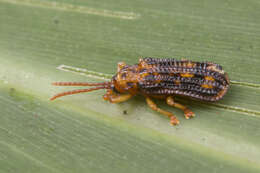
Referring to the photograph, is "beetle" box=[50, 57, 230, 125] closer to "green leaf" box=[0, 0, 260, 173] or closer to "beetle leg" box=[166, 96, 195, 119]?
"beetle leg" box=[166, 96, 195, 119]

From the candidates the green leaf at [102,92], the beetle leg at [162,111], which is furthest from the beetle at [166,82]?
the green leaf at [102,92]

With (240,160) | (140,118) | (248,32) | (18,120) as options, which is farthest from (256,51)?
(18,120)

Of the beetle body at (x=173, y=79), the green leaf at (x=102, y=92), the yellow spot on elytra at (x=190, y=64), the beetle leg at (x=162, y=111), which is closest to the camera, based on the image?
the green leaf at (x=102, y=92)

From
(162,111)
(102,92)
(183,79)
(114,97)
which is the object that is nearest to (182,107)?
(162,111)

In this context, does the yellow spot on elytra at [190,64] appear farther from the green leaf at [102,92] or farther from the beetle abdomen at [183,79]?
the green leaf at [102,92]

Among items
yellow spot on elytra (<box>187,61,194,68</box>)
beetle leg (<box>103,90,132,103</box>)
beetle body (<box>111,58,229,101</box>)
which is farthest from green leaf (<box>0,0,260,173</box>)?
yellow spot on elytra (<box>187,61,194,68</box>)

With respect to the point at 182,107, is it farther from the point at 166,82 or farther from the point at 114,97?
the point at 114,97

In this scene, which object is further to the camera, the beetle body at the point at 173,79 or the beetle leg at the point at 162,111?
the beetle body at the point at 173,79

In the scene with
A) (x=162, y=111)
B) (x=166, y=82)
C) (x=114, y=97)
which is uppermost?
(x=166, y=82)
